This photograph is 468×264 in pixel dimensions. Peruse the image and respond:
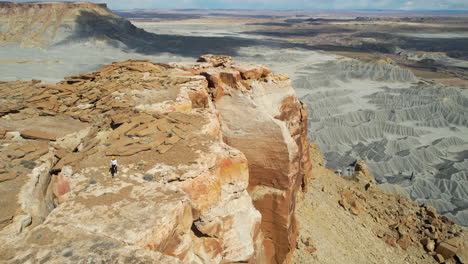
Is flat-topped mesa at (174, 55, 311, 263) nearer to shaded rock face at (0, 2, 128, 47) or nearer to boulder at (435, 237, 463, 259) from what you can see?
boulder at (435, 237, 463, 259)

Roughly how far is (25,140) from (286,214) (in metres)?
6.01

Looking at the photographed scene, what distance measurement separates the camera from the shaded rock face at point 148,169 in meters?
3.42

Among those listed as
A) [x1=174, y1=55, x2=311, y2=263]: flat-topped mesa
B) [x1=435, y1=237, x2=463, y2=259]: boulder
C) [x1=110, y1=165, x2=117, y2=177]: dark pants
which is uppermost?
[x1=110, y1=165, x2=117, y2=177]: dark pants

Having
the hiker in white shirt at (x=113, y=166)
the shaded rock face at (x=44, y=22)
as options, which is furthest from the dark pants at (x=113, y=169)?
the shaded rock face at (x=44, y=22)

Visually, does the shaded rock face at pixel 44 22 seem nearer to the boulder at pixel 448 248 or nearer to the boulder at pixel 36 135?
the boulder at pixel 36 135

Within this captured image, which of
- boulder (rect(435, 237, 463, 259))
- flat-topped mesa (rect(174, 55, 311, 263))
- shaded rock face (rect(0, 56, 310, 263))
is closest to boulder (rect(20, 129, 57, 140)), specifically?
shaded rock face (rect(0, 56, 310, 263))

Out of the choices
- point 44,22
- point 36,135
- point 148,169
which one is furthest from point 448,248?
point 44,22

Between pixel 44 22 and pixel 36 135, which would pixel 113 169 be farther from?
pixel 44 22

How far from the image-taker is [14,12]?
59969 millimetres

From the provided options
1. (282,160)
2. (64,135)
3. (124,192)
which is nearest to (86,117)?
(64,135)

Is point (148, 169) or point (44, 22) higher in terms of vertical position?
point (44, 22)

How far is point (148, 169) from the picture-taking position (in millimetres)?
4547

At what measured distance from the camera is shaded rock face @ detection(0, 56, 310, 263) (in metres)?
3.42

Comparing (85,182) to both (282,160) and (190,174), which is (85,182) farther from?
(282,160)
